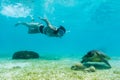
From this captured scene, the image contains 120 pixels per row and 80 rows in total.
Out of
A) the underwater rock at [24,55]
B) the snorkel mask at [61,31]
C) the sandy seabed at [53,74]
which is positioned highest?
the underwater rock at [24,55]

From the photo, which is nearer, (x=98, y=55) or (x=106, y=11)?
(x=98, y=55)

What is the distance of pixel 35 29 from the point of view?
47.8ft

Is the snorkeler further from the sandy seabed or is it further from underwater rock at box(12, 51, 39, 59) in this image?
underwater rock at box(12, 51, 39, 59)

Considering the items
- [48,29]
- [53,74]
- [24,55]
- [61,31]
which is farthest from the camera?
[24,55]

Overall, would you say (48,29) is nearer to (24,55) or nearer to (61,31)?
(61,31)

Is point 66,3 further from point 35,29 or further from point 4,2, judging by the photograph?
point 35,29

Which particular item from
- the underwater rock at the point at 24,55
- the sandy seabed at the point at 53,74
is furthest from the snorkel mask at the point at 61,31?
the underwater rock at the point at 24,55

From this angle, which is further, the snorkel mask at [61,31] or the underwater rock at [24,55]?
the underwater rock at [24,55]

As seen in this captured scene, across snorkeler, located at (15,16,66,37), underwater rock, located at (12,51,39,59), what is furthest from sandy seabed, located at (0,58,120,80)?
underwater rock, located at (12,51,39,59)

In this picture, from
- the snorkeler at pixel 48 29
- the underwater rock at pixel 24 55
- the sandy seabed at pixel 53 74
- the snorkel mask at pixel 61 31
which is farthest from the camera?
the underwater rock at pixel 24 55

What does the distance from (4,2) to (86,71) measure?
3474cm

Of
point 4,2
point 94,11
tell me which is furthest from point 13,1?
point 94,11

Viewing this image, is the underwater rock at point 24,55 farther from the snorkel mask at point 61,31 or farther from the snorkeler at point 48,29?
the snorkel mask at point 61,31

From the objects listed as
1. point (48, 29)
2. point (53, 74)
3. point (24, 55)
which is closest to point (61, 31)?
point (48, 29)
